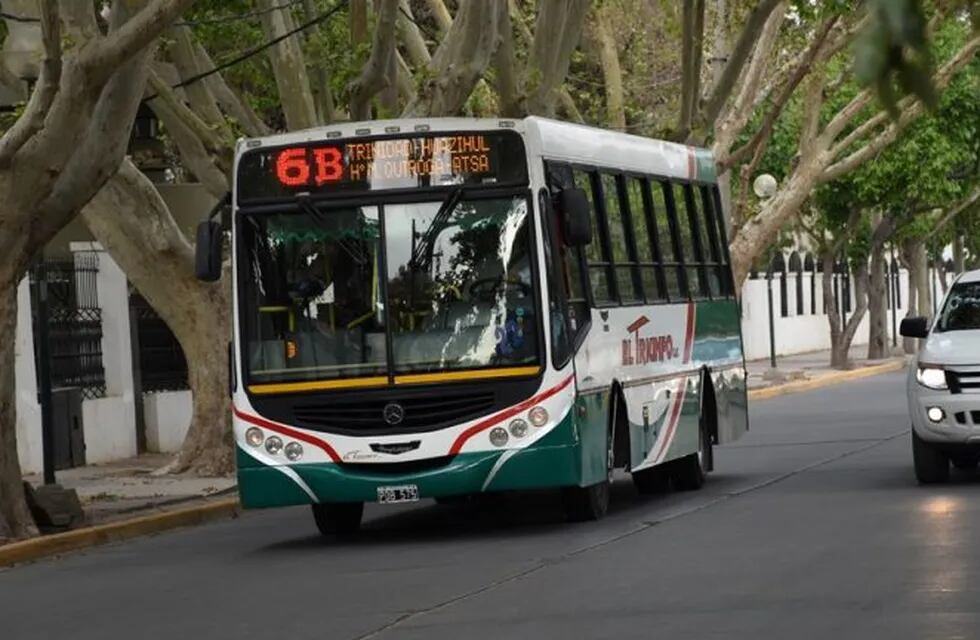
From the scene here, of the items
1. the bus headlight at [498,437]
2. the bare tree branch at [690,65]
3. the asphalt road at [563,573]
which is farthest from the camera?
the bare tree branch at [690,65]

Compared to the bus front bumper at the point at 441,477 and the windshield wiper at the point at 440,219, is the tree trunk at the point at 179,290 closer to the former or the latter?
the windshield wiper at the point at 440,219

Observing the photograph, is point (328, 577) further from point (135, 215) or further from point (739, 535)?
point (135, 215)

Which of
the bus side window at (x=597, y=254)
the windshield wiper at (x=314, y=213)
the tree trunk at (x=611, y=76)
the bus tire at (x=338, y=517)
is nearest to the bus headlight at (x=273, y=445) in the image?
the bus tire at (x=338, y=517)

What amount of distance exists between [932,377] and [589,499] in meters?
2.97

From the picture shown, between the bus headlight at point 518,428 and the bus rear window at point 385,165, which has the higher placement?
the bus rear window at point 385,165

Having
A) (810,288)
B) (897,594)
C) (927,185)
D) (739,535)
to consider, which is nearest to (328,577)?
(739,535)

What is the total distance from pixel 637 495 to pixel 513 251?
15.1 ft

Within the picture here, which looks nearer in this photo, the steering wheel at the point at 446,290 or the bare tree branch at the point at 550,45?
the steering wheel at the point at 446,290

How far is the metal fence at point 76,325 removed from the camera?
25.7 m

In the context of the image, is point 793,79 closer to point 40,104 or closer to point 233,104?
point 233,104

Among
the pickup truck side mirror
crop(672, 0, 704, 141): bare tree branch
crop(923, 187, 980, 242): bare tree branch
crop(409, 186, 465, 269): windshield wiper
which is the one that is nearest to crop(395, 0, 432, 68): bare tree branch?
crop(672, 0, 704, 141): bare tree branch

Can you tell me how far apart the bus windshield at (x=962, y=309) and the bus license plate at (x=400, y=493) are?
17.3 ft

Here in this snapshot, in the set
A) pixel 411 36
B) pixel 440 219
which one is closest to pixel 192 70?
pixel 411 36

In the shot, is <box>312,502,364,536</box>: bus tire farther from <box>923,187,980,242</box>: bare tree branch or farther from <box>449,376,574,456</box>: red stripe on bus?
<box>923,187,980,242</box>: bare tree branch
